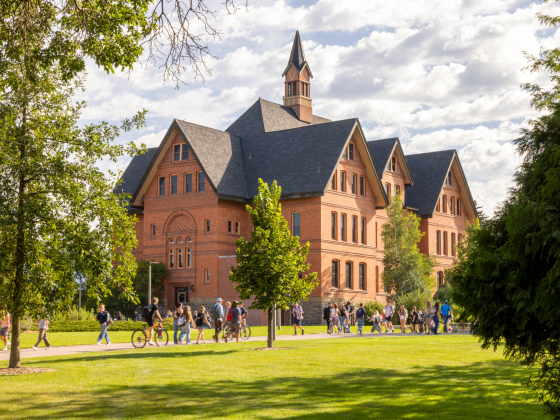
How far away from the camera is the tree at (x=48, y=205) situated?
1638 centimetres

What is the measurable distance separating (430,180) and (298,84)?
670 inches

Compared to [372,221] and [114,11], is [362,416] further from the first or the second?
[372,221]

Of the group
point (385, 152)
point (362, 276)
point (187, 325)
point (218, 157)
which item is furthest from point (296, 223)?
point (187, 325)

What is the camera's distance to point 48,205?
54.4ft

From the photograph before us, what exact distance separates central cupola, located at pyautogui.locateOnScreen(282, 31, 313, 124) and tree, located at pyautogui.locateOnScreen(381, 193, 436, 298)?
60.9 feet

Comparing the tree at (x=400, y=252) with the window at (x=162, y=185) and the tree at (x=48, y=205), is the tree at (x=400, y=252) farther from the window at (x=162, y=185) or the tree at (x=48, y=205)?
the tree at (x=48, y=205)

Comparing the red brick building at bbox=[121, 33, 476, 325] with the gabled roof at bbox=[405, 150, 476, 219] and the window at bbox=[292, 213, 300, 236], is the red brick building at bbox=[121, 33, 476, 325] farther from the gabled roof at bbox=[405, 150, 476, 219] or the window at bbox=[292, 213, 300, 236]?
the gabled roof at bbox=[405, 150, 476, 219]

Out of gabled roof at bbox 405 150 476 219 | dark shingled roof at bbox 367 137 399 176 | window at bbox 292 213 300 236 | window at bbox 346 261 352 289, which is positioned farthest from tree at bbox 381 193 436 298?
gabled roof at bbox 405 150 476 219

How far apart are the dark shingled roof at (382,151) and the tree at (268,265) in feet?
111

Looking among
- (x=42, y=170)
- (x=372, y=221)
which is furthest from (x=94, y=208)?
(x=372, y=221)

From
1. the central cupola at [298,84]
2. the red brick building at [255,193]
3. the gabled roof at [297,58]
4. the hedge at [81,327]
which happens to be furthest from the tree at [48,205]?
the gabled roof at [297,58]

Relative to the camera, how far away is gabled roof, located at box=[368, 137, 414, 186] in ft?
192

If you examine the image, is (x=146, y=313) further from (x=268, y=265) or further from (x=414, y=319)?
(x=414, y=319)

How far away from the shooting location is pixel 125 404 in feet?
39.9
